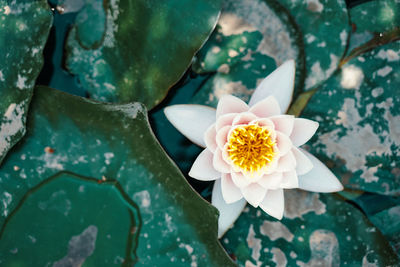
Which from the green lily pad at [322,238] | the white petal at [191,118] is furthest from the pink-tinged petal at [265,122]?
the green lily pad at [322,238]

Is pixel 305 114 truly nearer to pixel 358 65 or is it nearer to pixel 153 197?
pixel 358 65

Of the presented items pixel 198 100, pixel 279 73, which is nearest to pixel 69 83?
pixel 198 100

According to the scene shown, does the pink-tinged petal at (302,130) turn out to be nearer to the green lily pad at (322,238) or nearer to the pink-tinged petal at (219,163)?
the pink-tinged petal at (219,163)

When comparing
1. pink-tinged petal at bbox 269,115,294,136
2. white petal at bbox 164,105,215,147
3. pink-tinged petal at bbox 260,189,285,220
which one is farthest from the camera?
white petal at bbox 164,105,215,147

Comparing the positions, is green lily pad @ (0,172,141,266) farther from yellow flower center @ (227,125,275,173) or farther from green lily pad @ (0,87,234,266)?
yellow flower center @ (227,125,275,173)

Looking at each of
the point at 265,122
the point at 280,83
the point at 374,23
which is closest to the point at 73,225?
the point at 265,122

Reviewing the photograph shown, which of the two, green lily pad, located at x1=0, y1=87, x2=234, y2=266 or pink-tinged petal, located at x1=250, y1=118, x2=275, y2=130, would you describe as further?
green lily pad, located at x1=0, y1=87, x2=234, y2=266

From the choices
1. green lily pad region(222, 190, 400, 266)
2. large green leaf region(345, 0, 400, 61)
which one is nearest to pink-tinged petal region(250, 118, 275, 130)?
Answer: green lily pad region(222, 190, 400, 266)
